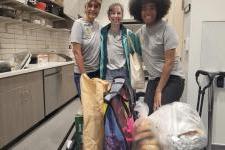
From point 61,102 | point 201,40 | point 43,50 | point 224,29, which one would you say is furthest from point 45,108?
point 224,29

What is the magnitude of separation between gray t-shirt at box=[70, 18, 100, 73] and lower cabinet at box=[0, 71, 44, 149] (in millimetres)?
993

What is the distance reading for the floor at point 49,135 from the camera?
3.01m

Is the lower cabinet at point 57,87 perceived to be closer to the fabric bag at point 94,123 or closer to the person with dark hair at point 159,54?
the person with dark hair at point 159,54

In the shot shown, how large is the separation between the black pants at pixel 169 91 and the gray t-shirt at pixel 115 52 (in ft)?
1.14

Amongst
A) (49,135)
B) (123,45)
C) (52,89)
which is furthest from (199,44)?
(52,89)

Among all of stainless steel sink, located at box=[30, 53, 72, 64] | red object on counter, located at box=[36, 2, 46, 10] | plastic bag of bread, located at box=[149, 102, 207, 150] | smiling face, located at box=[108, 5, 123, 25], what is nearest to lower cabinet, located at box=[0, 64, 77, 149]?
stainless steel sink, located at box=[30, 53, 72, 64]

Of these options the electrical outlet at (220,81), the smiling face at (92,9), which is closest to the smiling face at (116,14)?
the smiling face at (92,9)

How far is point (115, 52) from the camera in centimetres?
225

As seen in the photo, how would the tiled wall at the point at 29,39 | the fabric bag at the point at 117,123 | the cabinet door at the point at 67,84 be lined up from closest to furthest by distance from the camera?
the fabric bag at the point at 117,123 < the tiled wall at the point at 29,39 < the cabinet door at the point at 67,84

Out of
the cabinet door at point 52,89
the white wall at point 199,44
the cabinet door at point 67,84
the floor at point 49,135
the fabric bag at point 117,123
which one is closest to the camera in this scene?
the fabric bag at point 117,123

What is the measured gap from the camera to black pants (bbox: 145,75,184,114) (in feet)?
6.58

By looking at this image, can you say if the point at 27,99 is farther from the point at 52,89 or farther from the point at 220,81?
the point at 220,81

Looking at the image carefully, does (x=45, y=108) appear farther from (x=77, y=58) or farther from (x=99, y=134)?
(x=99, y=134)

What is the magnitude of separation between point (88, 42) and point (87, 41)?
1 cm
